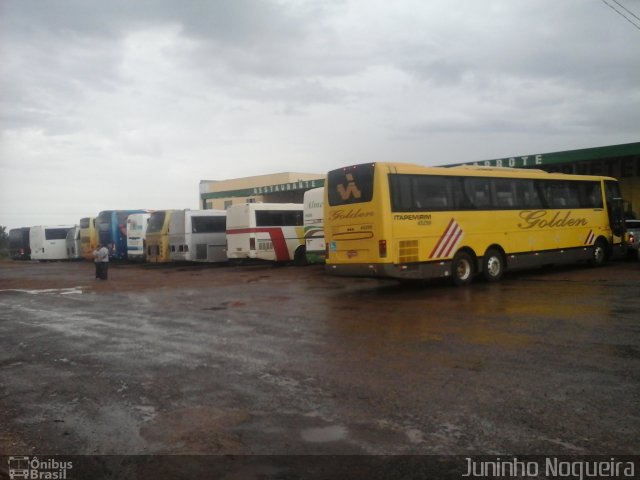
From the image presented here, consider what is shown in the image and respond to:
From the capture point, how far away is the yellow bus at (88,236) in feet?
114

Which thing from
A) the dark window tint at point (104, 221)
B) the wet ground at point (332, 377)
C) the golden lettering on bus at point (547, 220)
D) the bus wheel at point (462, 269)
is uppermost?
the dark window tint at point (104, 221)

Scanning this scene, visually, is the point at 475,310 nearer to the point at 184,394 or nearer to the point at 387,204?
the point at 387,204

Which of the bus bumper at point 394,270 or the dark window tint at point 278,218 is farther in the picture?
the dark window tint at point 278,218

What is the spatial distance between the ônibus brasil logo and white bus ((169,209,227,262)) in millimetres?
22341

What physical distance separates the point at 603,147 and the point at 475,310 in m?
16.3

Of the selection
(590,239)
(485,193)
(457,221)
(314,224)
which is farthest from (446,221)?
(314,224)

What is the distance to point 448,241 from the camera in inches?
561

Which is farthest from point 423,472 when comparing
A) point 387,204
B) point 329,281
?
point 329,281

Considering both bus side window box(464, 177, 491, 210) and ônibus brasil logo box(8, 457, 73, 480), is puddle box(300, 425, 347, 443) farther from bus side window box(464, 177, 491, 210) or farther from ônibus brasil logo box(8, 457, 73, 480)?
bus side window box(464, 177, 491, 210)

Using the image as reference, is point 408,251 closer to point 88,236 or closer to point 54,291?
point 54,291

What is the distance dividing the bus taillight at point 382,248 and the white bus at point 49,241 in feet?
109

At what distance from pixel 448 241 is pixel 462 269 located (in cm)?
105

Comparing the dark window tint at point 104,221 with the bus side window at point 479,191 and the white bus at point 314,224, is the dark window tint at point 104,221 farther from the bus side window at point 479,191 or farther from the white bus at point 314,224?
the bus side window at point 479,191

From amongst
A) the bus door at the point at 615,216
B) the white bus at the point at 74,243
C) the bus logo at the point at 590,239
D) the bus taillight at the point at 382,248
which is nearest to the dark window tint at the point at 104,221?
the white bus at the point at 74,243
